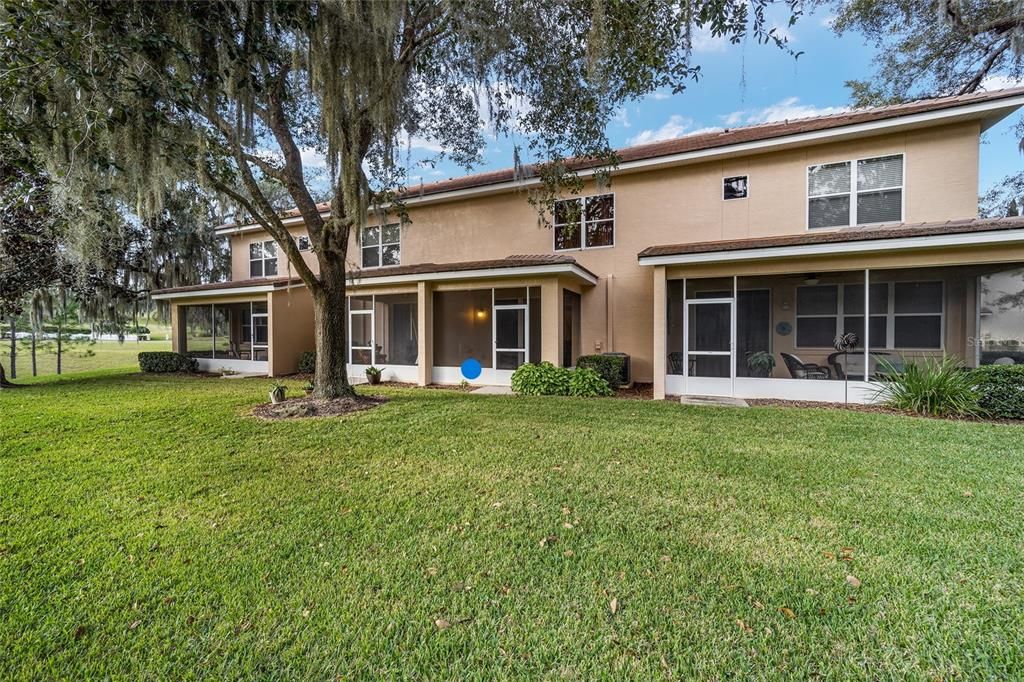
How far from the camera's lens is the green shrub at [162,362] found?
549 inches

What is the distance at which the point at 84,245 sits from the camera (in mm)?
6793

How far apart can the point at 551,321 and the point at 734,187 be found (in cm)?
565

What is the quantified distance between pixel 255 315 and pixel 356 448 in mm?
10785

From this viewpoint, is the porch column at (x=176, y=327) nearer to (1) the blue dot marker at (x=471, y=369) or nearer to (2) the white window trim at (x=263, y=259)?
(2) the white window trim at (x=263, y=259)

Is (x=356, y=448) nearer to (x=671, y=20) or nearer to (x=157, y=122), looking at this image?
(x=157, y=122)

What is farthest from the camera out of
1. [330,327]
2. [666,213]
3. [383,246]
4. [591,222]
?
[383,246]

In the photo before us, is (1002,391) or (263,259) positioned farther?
(263,259)

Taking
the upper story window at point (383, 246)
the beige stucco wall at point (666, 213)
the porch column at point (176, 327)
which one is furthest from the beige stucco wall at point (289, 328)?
the porch column at point (176, 327)

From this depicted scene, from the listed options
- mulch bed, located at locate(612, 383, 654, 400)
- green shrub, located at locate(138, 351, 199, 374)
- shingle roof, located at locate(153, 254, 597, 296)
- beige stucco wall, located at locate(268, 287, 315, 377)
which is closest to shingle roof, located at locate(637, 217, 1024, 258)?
shingle roof, located at locate(153, 254, 597, 296)

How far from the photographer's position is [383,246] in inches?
547

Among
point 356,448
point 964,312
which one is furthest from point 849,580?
point 964,312

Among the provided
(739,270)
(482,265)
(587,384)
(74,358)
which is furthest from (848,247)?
(74,358)

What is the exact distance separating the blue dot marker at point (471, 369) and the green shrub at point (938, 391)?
8.70 metres

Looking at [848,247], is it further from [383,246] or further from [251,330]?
[251,330]
